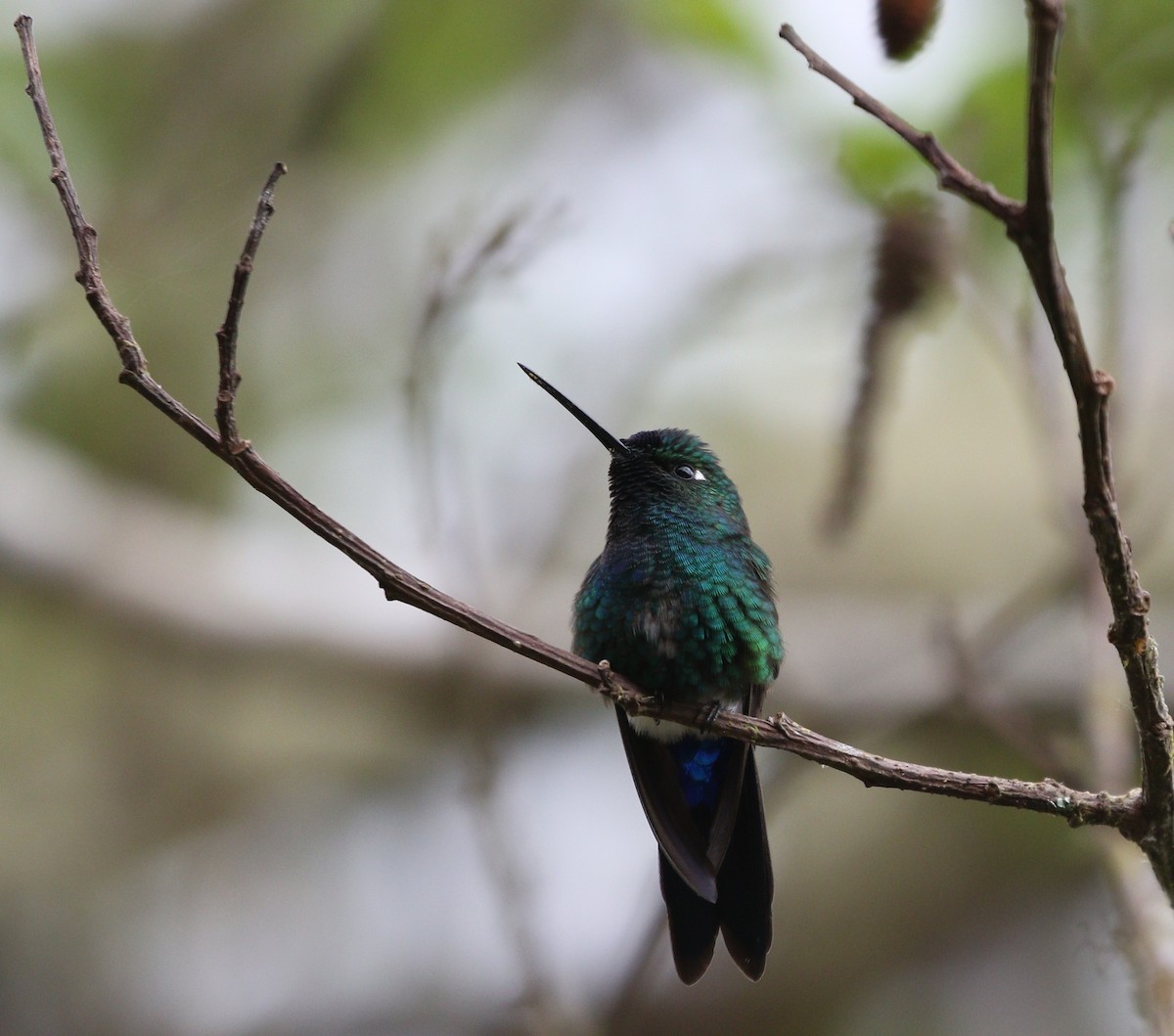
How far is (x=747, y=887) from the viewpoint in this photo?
9.83ft

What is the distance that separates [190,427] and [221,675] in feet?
14.4

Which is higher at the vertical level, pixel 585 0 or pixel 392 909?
pixel 585 0

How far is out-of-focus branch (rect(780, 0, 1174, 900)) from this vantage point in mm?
1254

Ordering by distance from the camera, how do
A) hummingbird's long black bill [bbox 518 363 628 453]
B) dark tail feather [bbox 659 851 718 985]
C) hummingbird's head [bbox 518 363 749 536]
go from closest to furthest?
hummingbird's long black bill [bbox 518 363 628 453]
dark tail feather [bbox 659 851 718 985]
hummingbird's head [bbox 518 363 749 536]

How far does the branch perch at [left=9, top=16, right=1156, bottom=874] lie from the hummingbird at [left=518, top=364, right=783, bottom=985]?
855 mm

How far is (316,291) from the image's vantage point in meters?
7.20

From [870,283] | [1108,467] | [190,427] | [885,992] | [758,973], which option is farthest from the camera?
[885,992]

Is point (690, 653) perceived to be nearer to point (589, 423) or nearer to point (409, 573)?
point (589, 423)

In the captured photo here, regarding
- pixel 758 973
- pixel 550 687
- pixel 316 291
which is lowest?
pixel 758 973

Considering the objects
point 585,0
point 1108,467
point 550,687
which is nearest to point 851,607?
point 550,687

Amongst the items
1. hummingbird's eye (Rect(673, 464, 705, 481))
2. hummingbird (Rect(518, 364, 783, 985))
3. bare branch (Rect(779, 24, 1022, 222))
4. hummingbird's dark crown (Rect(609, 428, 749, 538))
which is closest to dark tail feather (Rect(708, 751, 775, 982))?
hummingbird (Rect(518, 364, 783, 985))

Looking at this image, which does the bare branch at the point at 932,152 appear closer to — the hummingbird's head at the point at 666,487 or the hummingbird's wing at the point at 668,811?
the hummingbird's wing at the point at 668,811

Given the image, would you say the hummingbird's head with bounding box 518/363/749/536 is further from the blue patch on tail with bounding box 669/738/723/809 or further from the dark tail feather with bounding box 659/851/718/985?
the dark tail feather with bounding box 659/851/718/985

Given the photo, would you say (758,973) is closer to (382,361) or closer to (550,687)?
(550,687)
